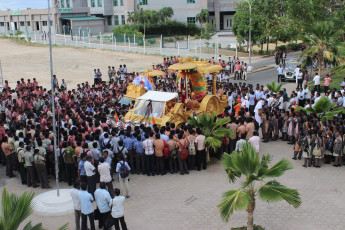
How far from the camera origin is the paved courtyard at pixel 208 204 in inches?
370

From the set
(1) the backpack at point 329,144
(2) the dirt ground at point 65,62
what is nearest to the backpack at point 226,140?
(1) the backpack at point 329,144

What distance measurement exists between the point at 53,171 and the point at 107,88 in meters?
8.94

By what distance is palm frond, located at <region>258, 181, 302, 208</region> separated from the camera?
7.10 metres

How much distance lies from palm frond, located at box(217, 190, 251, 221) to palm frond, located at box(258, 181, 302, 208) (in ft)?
1.06

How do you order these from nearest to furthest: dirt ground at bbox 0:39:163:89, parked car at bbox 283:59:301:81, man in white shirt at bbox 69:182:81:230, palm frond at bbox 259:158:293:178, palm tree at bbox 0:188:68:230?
palm tree at bbox 0:188:68:230
palm frond at bbox 259:158:293:178
man in white shirt at bbox 69:182:81:230
parked car at bbox 283:59:301:81
dirt ground at bbox 0:39:163:89

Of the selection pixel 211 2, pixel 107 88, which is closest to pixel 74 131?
pixel 107 88

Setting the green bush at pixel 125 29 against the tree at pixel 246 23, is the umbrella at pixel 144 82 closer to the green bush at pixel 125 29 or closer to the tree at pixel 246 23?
the tree at pixel 246 23

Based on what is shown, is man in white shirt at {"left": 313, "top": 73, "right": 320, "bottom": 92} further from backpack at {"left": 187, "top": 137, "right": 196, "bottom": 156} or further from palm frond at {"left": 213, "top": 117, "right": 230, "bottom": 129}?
backpack at {"left": 187, "top": 137, "right": 196, "bottom": 156}

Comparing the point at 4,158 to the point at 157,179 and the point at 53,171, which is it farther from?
the point at 157,179

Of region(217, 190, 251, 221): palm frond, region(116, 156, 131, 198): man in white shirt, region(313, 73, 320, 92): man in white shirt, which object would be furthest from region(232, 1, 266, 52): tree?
region(217, 190, 251, 221): palm frond

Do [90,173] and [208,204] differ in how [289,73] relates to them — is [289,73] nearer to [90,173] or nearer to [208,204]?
[208,204]

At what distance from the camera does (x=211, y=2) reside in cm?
6262

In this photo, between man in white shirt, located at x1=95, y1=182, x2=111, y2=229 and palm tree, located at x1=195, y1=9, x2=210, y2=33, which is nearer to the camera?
man in white shirt, located at x1=95, y1=182, x2=111, y2=229

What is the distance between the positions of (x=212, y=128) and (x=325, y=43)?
14.0 m
